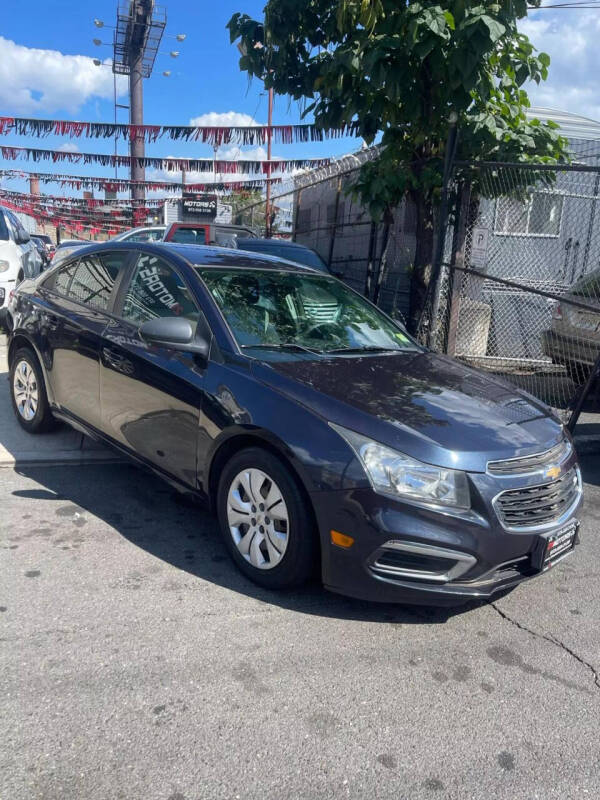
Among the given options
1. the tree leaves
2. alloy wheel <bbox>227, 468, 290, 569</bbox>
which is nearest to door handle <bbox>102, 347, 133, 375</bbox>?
alloy wheel <bbox>227, 468, 290, 569</bbox>

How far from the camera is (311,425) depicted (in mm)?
3092

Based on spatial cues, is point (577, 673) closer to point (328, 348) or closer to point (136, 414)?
point (328, 348)

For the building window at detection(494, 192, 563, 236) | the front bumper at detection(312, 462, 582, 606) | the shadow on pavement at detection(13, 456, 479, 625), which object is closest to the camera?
the front bumper at detection(312, 462, 582, 606)

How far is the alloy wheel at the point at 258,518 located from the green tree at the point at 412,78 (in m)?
4.04

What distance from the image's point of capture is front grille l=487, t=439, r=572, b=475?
3.02 meters

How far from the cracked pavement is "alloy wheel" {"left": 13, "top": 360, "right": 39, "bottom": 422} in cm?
167

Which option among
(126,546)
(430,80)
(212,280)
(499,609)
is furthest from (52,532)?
(430,80)

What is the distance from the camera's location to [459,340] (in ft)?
29.7

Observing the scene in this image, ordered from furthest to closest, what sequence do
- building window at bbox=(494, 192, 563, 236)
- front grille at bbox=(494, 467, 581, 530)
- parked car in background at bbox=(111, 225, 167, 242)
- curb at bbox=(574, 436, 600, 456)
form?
parked car in background at bbox=(111, 225, 167, 242) → building window at bbox=(494, 192, 563, 236) → curb at bbox=(574, 436, 600, 456) → front grille at bbox=(494, 467, 581, 530)

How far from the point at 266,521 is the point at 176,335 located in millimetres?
1135

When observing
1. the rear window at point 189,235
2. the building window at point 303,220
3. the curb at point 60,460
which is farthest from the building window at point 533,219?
the curb at point 60,460

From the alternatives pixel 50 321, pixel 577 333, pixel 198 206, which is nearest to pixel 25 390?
pixel 50 321

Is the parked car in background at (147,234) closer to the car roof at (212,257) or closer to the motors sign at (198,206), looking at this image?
the car roof at (212,257)

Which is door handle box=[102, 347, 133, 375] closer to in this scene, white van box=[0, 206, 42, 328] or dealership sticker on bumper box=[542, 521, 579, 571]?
dealership sticker on bumper box=[542, 521, 579, 571]
